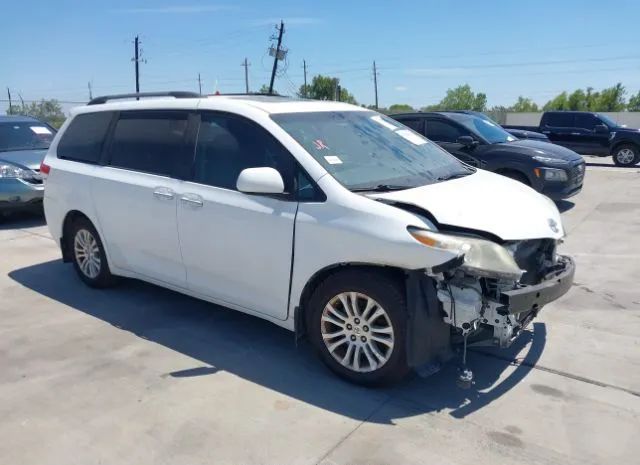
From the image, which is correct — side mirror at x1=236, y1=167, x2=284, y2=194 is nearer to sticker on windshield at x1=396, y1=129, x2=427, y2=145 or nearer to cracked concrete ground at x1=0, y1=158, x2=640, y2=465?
cracked concrete ground at x1=0, y1=158, x2=640, y2=465

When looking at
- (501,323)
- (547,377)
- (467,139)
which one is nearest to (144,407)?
(501,323)

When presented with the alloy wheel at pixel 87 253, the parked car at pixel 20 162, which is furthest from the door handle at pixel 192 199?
the parked car at pixel 20 162

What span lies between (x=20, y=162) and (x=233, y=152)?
6264 millimetres

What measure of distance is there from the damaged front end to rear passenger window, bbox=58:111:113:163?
3420mm

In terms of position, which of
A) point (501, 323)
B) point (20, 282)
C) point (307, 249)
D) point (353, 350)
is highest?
point (307, 249)

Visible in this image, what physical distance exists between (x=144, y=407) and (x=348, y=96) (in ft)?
292

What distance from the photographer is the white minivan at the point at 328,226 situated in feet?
11.2

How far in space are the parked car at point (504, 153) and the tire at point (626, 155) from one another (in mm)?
9407

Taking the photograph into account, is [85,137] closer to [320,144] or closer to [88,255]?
[88,255]

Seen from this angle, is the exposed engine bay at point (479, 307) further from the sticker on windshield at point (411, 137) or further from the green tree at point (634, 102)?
the green tree at point (634, 102)

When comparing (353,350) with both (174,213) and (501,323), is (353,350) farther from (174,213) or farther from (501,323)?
(174,213)

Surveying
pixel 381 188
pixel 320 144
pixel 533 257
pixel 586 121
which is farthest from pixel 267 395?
pixel 586 121

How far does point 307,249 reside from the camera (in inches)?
148

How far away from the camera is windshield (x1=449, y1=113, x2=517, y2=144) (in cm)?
992
